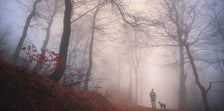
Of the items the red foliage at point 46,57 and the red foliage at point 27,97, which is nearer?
the red foliage at point 27,97

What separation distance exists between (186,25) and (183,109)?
7685 millimetres

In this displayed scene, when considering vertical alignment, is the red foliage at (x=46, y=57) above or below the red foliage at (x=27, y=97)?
above

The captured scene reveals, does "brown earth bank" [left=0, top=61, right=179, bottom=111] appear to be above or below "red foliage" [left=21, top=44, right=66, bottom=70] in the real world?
below

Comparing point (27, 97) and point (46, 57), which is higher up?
point (46, 57)

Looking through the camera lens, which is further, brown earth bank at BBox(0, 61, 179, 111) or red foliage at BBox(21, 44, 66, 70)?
red foliage at BBox(21, 44, 66, 70)

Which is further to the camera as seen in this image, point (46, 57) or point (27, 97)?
point (46, 57)

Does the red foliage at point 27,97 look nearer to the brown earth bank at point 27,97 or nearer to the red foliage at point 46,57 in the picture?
the brown earth bank at point 27,97

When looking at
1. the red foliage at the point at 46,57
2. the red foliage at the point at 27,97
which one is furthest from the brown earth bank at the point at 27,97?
the red foliage at the point at 46,57

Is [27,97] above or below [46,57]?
below

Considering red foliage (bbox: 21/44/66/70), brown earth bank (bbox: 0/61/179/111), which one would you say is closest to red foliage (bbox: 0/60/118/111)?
brown earth bank (bbox: 0/61/179/111)

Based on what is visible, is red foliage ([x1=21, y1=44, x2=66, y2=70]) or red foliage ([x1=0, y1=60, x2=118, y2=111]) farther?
red foliage ([x1=21, y1=44, x2=66, y2=70])

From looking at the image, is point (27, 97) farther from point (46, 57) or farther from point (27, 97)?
point (46, 57)

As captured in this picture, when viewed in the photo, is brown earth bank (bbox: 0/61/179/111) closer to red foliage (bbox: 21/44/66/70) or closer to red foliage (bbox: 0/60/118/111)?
red foliage (bbox: 0/60/118/111)

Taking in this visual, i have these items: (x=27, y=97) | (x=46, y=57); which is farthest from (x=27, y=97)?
(x=46, y=57)
